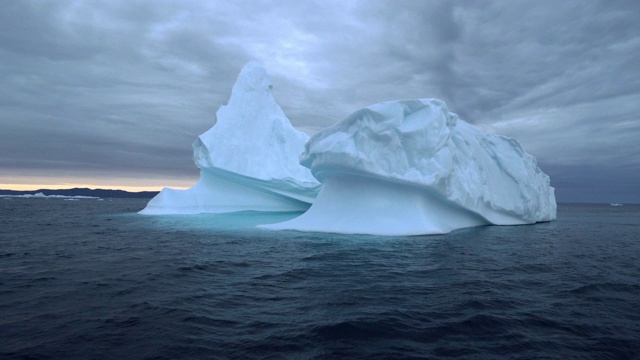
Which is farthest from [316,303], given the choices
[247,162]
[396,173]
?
[247,162]

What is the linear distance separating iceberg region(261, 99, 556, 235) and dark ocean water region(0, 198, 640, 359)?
177 inches

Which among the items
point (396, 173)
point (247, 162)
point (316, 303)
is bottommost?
point (316, 303)

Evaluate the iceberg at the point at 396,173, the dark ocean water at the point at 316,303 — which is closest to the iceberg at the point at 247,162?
the iceberg at the point at 396,173

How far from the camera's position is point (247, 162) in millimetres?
27594

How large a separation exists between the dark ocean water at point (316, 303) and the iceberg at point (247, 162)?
51.6 ft

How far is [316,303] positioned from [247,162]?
22.3 meters

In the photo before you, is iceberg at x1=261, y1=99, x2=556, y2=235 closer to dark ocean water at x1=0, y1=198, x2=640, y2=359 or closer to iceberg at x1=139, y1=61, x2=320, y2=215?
dark ocean water at x1=0, y1=198, x2=640, y2=359

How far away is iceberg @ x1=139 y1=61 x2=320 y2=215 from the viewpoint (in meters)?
27.3

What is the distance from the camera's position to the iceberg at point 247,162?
27297 millimetres

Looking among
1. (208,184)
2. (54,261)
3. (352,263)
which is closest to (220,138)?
(208,184)

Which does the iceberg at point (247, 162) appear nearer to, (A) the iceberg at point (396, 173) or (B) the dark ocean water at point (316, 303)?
(A) the iceberg at point (396, 173)

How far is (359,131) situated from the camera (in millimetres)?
16953

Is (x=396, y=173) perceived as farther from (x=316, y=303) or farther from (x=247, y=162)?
(x=247, y=162)

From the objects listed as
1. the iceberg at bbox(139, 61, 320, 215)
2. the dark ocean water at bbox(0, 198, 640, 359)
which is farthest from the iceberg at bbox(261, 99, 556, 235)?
the iceberg at bbox(139, 61, 320, 215)
